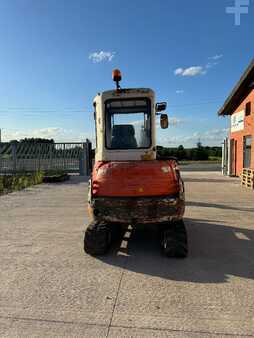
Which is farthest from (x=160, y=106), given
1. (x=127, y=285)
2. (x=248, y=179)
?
(x=248, y=179)

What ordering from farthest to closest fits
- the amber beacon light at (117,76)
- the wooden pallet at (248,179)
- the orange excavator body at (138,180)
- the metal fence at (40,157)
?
1. the metal fence at (40,157)
2. the wooden pallet at (248,179)
3. the amber beacon light at (117,76)
4. the orange excavator body at (138,180)

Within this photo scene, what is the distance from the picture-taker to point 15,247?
5.30 m

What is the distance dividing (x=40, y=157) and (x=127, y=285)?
1725 cm

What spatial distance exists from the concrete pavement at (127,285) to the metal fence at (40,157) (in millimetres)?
13293

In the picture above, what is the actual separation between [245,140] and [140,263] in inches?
547

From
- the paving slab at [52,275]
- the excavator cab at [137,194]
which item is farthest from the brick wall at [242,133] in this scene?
the paving slab at [52,275]

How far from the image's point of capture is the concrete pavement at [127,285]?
288cm

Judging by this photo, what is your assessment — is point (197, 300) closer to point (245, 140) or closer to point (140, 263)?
point (140, 263)

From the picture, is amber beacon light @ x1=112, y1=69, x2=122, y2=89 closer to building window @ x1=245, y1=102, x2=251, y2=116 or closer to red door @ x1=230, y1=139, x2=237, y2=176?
building window @ x1=245, y1=102, x2=251, y2=116

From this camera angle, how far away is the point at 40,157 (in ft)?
65.1

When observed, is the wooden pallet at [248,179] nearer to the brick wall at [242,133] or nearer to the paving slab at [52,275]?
the brick wall at [242,133]

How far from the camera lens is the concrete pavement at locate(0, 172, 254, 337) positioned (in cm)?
288

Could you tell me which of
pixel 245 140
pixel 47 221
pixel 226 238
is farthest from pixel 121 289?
pixel 245 140

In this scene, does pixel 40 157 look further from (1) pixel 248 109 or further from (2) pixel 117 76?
(2) pixel 117 76
